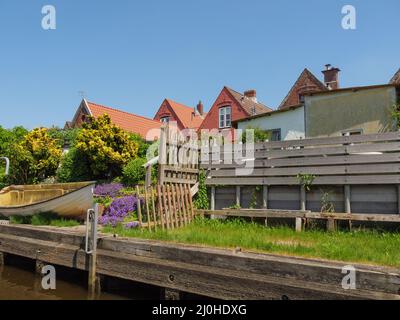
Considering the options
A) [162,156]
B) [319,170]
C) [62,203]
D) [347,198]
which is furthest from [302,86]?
[62,203]

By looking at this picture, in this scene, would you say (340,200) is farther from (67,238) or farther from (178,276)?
(67,238)

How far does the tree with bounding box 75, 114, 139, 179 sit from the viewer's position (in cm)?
1450

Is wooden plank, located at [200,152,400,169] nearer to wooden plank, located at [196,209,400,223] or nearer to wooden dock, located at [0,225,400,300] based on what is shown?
wooden plank, located at [196,209,400,223]

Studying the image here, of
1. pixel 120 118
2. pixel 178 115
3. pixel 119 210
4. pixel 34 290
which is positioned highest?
pixel 178 115

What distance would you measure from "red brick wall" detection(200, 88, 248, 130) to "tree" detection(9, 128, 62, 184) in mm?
15855

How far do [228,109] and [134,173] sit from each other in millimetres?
17806

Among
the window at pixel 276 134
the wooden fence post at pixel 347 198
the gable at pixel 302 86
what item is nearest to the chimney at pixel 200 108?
the gable at pixel 302 86

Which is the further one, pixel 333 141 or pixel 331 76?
pixel 331 76

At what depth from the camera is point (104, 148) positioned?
14.3m

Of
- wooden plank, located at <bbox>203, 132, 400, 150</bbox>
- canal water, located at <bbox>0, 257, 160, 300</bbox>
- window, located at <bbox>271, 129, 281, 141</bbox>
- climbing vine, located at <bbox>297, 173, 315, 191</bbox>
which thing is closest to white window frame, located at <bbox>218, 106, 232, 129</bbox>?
window, located at <bbox>271, 129, 281, 141</bbox>

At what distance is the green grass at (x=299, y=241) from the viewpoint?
15.0ft

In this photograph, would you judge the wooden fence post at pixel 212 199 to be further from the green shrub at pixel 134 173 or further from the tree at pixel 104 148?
the tree at pixel 104 148

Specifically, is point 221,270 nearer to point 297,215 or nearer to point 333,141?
point 297,215

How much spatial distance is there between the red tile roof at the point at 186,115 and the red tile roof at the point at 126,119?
6306mm
